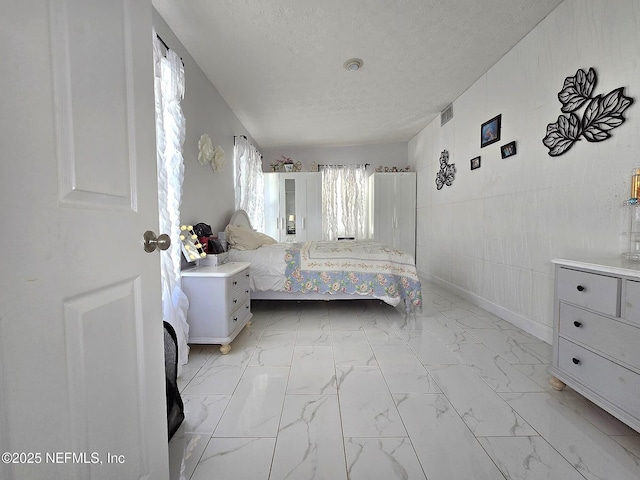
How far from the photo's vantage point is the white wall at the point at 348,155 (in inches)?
225

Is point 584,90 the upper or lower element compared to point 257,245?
A: upper

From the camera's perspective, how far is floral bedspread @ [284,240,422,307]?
114 inches

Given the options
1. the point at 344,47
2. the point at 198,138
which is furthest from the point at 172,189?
the point at 344,47

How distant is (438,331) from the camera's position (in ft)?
8.42

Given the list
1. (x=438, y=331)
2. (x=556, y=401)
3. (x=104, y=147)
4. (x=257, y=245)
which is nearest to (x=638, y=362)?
(x=556, y=401)

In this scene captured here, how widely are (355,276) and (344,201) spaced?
10.1 ft

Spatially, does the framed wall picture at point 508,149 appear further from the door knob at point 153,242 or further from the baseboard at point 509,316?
the door knob at point 153,242

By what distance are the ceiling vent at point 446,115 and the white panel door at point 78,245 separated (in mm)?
3957

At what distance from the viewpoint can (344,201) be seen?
5738 mm

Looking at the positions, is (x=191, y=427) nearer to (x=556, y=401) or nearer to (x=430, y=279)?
(x=556, y=401)

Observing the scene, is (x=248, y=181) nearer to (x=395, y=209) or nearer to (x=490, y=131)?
(x=395, y=209)

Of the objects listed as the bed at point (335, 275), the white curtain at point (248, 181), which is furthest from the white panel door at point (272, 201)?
the bed at point (335, 275)

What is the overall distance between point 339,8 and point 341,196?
3.79m

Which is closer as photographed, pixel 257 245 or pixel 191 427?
pixel 191 427
